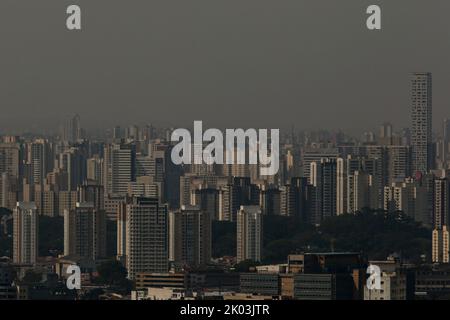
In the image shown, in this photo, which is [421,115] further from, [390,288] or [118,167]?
[390,288]

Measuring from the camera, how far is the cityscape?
1483 cm

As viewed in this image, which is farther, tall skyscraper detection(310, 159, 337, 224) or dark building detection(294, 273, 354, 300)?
tall skyscraper detection(310, 159, 337, 224)

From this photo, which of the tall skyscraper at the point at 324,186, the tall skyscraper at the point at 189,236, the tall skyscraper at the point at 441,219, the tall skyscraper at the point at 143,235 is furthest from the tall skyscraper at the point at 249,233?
the tall skyscraper at the point at 441,219

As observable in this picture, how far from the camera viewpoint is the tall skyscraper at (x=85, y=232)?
15.7 metres

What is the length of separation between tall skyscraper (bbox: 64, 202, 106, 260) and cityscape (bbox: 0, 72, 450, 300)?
0.07ft

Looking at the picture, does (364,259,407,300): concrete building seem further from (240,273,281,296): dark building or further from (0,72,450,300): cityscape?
(0,72,450,300): cityscape

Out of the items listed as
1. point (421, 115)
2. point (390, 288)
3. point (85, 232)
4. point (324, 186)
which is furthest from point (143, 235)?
point (390, 288)

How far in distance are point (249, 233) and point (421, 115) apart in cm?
237

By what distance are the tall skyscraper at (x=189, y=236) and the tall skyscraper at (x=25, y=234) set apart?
142 cm

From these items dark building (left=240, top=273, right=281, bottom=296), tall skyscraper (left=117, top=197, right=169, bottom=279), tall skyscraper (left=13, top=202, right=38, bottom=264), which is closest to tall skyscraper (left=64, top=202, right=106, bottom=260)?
tall skyscraper (left=117, top=197, right=169, bottom=279)

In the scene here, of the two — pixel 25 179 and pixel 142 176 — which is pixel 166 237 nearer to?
pixel 142 176

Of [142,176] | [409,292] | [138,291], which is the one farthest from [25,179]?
[409,292]

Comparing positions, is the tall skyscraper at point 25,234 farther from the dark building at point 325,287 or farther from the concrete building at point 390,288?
the concrete building at point 390,288

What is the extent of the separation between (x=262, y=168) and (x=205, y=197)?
712 millimetres
